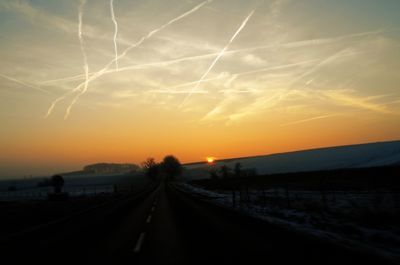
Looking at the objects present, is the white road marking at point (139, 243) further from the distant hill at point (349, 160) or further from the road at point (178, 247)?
the distant hill at point (349, 160)

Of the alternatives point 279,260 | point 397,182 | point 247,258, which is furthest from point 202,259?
point 397,182

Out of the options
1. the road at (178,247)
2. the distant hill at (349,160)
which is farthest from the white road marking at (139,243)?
the distant hill at (349,160)

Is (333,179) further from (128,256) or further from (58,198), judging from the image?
(128,256)

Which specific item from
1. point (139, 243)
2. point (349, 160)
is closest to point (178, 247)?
point (139, 243)

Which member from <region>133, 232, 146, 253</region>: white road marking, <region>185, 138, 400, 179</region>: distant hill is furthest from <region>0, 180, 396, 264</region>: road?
<region>185, 138, 400, 179</region>: distant hill

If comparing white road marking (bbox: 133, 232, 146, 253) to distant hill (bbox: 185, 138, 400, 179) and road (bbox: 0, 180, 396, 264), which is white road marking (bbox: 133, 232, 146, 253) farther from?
distant hill (bbox: 185, 138, 400, 179)

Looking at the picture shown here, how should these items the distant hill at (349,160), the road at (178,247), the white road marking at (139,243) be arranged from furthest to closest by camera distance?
the distant hill at (349,160), the white road marking at (139,243), the road at (178,247)

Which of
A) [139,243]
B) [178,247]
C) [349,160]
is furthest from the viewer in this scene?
[349,160]

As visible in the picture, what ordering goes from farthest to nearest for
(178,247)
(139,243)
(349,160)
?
(349,160) < (139,243) < (178,247)

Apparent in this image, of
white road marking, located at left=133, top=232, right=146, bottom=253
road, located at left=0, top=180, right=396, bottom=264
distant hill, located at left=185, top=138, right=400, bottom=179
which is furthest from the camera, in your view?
distant hill, located at left=185, top=138, right=400, bottom=179

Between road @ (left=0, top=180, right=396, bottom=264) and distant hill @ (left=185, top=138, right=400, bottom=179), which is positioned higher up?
distant hill @ (left=185, top=138, right=400, bottom=179)

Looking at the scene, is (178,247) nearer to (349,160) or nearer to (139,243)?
(139,243)

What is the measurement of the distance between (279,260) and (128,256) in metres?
3.69

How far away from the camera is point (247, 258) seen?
863 cm
